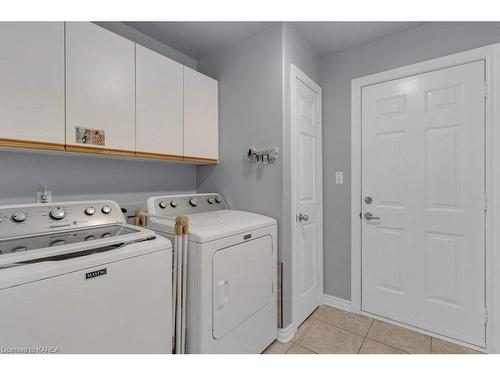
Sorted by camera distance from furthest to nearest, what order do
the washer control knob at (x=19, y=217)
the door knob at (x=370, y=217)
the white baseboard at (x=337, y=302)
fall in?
the white baseboard at (x=337, y=302), the door knob at (x=370, y=217), the washer control knob at (x=19, y=217)

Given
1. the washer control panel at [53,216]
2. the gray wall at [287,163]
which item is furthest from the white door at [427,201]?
the washer control panel at [53,216]

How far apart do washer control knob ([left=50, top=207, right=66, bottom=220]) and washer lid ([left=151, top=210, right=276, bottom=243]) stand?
50 centimetres

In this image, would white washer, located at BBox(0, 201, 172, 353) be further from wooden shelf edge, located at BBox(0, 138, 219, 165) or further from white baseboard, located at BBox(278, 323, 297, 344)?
white baseboard, located at BBox(278, 323, 297, 344)

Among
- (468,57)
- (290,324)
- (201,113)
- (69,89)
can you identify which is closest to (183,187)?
(201,113)

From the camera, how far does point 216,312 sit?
1390 mm

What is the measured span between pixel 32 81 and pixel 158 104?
2.23 ft

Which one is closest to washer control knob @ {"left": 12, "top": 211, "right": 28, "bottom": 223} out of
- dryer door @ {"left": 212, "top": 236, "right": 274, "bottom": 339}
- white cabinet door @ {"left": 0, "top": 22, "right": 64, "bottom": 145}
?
white cabinet door @ {"left": 0, "top": 22, "right": 64, "bottom": 145}

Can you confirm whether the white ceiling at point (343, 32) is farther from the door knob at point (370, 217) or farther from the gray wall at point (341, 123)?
the door knob at point (370, 217)

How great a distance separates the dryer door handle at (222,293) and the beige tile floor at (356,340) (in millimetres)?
629

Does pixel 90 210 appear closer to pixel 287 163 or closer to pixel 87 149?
pixel 87 149

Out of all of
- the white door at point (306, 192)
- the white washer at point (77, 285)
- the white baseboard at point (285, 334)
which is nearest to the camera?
the white washer at point (77, 285)

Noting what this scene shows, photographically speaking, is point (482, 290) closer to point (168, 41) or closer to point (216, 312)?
point (216, 312)

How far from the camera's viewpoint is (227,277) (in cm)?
145

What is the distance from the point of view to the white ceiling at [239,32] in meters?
1.90
